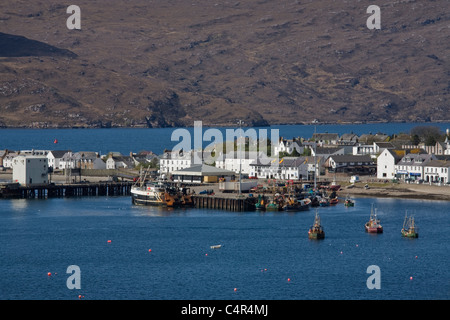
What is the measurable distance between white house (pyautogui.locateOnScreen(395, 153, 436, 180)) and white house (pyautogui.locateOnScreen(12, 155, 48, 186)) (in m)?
46.4

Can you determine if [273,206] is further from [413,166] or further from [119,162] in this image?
[119,162]

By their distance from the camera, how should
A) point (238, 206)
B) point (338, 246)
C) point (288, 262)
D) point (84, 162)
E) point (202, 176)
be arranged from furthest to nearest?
point (84, 162) → point (202, 176) → point (238, 206) → point (338, 246) → point (288, 262)

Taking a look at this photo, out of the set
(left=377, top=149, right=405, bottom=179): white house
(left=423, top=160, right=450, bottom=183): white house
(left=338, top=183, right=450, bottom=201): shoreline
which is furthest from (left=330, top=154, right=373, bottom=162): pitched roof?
(left=423, top=160, right=450, bottom=183): white house

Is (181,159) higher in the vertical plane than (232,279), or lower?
higher

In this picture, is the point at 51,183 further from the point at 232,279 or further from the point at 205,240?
the point at 232,279

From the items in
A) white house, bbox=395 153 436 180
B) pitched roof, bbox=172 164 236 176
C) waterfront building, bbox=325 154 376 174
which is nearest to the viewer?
white house, bbox=395 153 436 180

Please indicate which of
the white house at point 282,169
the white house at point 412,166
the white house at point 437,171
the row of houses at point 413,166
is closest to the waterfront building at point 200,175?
the white house at point 282,169

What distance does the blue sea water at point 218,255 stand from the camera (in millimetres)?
59875

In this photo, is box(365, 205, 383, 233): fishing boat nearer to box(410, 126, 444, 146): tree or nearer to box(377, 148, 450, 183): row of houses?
box(377, 148, 450, 183): row of houses

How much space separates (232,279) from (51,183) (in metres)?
62.8

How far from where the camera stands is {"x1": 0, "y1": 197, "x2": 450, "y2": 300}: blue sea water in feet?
196
